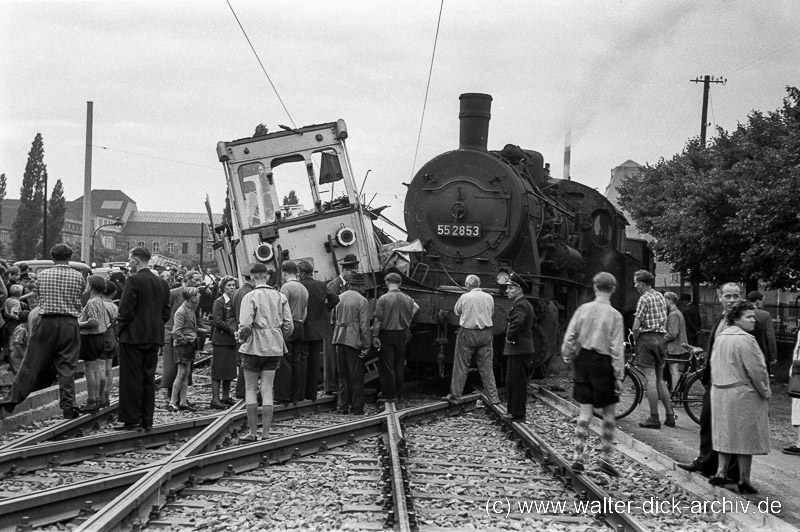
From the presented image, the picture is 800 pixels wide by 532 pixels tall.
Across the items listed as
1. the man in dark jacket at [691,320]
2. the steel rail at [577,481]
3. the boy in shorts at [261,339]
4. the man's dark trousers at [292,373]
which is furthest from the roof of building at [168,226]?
the steel rail at [577,481]

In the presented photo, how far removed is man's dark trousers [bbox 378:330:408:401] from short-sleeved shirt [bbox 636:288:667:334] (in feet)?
10.0

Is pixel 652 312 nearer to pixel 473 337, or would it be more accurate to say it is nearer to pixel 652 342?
pixel 652 342

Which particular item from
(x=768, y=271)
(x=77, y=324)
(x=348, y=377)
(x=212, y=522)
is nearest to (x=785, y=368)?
(x=768, y=271)

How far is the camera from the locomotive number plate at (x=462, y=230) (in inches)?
528

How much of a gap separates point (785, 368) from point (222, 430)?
16.7 meters

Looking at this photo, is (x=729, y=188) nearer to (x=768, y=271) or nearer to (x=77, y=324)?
(x=768, y=271)

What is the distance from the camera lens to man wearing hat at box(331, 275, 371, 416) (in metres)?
11.3

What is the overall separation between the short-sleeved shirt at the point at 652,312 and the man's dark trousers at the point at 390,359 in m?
3.06

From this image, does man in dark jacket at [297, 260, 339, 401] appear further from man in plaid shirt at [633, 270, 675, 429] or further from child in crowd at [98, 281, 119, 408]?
man in plaid shirt at [633, 270, 675, 429]

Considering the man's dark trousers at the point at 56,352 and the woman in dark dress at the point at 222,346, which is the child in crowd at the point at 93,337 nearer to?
the man's dark trousers at the point at 56,352

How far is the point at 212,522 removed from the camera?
→ 5.48 m

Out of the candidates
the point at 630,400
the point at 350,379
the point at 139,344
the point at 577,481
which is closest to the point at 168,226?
the point at 630,400

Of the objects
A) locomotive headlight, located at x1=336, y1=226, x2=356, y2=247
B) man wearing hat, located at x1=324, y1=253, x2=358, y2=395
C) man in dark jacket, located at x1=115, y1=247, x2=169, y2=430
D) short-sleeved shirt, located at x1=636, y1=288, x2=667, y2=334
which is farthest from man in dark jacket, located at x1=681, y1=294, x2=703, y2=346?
man in dark jacket, located at x1=115, y1=247, x2=169, y2=430

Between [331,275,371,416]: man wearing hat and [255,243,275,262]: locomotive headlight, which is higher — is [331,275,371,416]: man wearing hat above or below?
below
